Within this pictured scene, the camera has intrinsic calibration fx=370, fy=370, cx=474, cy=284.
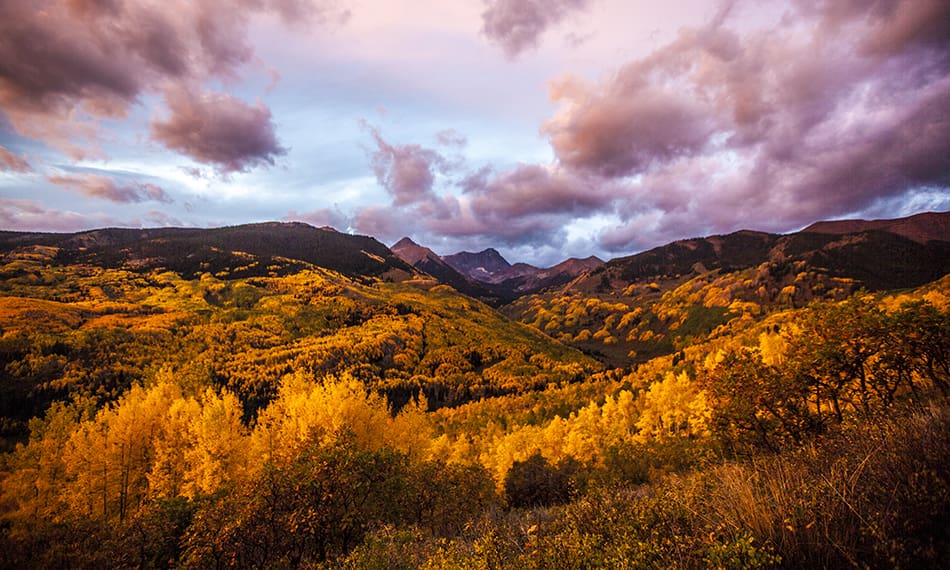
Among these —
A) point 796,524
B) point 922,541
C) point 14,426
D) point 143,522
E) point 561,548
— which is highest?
point 922,541

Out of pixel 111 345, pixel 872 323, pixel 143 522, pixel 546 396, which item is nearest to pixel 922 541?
pixel 872 323

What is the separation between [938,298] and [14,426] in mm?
236610

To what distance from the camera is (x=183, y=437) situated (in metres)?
42.6

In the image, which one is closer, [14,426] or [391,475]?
[391,475]

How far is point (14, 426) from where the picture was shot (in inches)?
4779

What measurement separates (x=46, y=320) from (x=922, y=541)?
1000 ft

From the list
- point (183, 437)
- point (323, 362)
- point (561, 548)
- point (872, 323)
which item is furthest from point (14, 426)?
point (872, 323)

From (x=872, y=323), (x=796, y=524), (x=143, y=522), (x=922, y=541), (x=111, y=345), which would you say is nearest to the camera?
(x=922, y=541)

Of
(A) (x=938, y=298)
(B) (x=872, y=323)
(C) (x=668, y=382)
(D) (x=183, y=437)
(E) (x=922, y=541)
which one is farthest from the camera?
(C) (x=668, y=382)

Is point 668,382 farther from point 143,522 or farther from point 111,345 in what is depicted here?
point 111,345

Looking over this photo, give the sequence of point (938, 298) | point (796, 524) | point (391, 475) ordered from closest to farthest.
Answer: point (796, 524) < point (391, 475) < point (938, 298)

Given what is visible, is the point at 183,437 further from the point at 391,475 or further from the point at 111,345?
the point at 111,345

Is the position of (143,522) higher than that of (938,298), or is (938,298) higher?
(938,298)

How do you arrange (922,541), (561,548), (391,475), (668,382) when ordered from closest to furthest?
1. (922,541)
2. (561,548)
3. (391,475)
4. (668,382)
